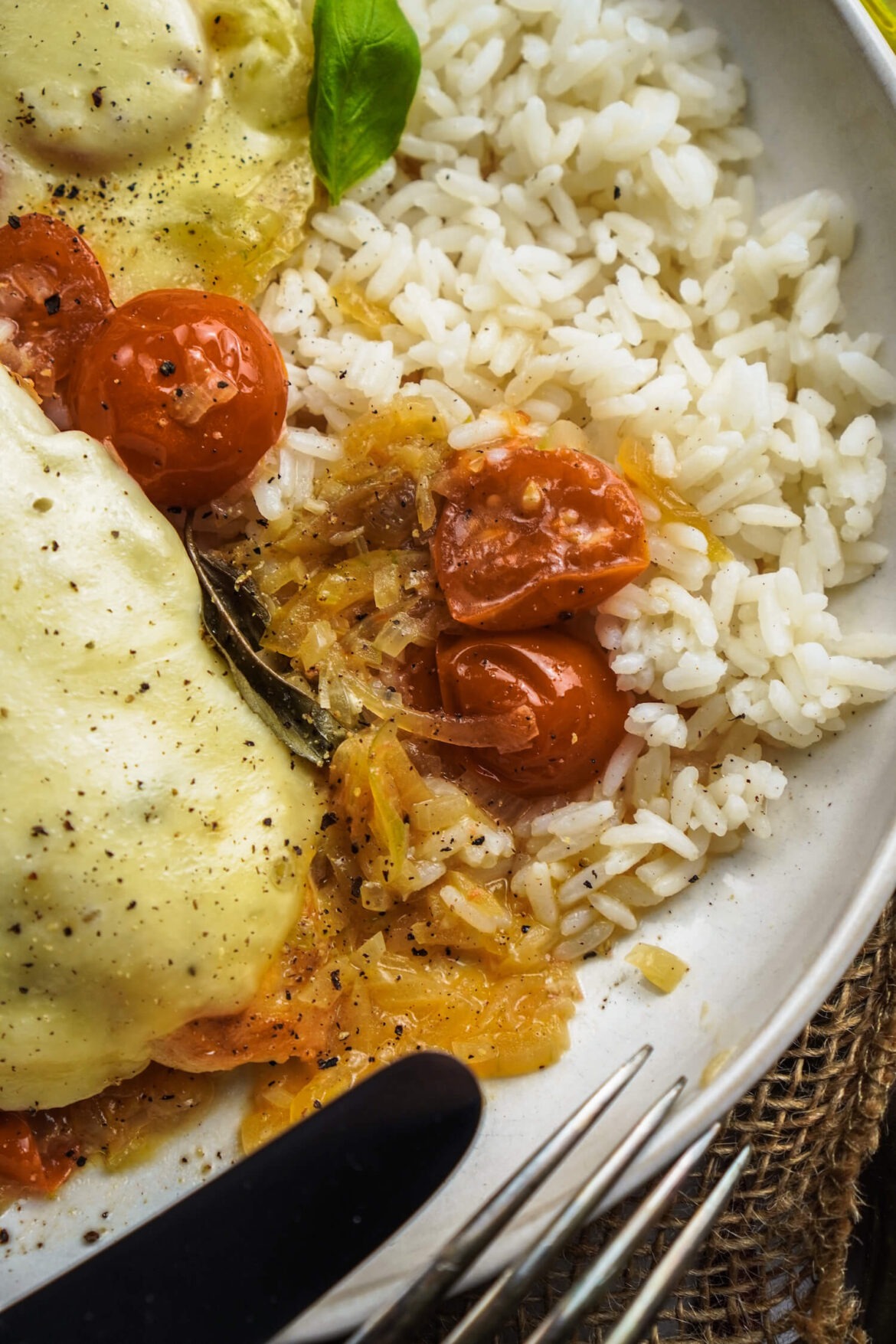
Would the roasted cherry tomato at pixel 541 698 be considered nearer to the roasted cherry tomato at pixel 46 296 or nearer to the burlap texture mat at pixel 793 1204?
the burlap texture mat at pixel 793 1204

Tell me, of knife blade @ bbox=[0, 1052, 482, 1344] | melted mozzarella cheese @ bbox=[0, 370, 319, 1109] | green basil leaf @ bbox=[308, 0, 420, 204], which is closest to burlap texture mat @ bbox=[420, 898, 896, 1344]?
knife blade @ bbox=[0, 1052, 482, 1344]

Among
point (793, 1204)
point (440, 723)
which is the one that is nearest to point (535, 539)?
point (440, 723)

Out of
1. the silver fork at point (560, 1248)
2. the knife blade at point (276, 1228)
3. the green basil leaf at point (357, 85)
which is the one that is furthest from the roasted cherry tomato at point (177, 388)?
the silver fork at point (560, 1248)

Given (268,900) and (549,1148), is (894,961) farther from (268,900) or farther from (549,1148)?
(268,900)

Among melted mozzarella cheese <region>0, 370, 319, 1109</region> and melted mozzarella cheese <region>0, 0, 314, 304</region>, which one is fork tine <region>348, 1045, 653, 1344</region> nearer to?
melted mozzarella cheese <region>0, 370, 319, 1109</region>

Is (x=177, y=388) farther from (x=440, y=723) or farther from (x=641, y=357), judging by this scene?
(x=641, y=357)

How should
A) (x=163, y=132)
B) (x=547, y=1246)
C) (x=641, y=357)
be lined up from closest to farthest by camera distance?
(x=547, y=1246) → (x=163, y=132) → (x=641, y=357)

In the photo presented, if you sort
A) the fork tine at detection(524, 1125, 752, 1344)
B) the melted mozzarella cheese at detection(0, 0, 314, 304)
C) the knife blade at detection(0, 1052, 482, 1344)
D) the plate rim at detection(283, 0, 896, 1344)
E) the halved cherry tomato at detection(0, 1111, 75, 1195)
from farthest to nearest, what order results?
the melted mozzarella cheese at detection(0, 0, 314, 304) → the halved cherry tomato at detection(0, 1111, 75, 1195) → the plate rim at detection(283, 0, 896, 1344) → the knife blade at detection(0, 1052, 482, 1344) → the fork tine at detection(524, 1125, 752, 1344)
